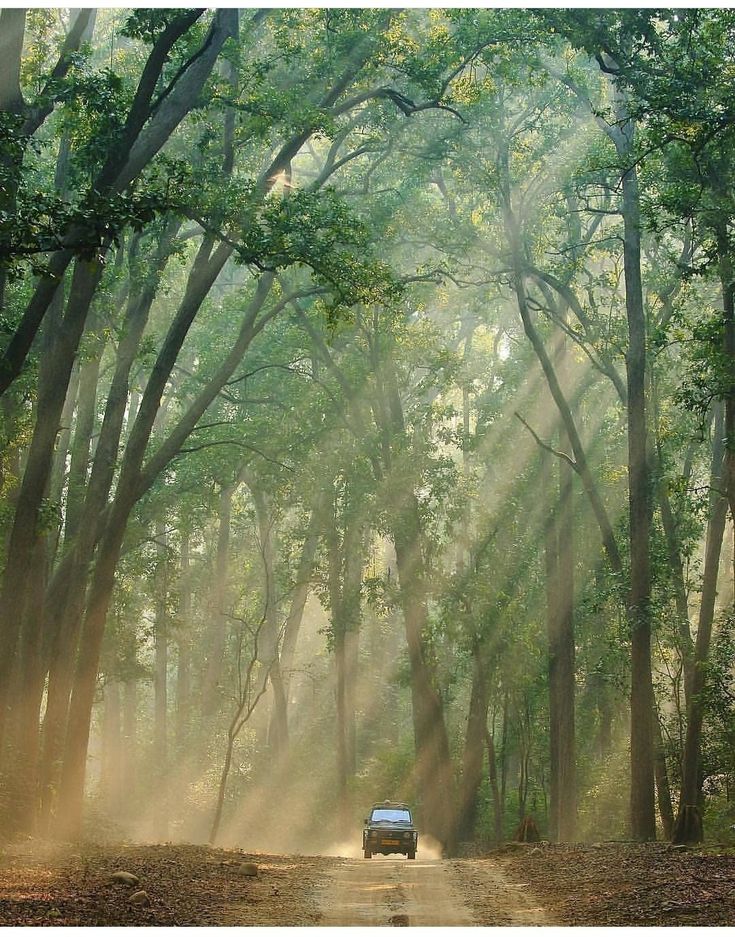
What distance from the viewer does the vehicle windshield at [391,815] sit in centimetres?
2538

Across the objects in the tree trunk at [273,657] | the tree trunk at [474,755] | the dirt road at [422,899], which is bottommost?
the dirt road at [422,899]

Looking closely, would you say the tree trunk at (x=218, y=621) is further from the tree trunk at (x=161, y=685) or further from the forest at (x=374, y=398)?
the tree trunk at (x=161, y=685)

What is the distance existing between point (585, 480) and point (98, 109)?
13634 millimetres

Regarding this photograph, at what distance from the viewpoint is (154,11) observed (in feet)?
48.5

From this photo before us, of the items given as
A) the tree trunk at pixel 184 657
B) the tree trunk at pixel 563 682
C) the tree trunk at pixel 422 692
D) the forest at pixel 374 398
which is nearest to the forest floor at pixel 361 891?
the forest at pixel 374 398

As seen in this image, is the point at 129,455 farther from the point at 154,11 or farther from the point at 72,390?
the point at 72,390

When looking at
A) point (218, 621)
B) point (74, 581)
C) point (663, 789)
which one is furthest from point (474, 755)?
point (74, 581)

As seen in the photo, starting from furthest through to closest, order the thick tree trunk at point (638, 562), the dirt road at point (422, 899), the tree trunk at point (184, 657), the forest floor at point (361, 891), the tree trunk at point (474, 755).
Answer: the tree trunk at point (184, 657)
the tree trunk at point (474, 755)
the thick tree trunk at point (638, 562)
the dirt road at point (422, 899)
the forest floor at point (361, 891)

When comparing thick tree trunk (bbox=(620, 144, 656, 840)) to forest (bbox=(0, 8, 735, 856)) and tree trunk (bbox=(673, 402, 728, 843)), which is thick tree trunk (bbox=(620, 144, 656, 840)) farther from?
tree trunk (bbox=(673, 402, 728, 843))

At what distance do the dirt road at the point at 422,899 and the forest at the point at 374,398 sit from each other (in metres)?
5.60

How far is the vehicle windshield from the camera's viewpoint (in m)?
25.4

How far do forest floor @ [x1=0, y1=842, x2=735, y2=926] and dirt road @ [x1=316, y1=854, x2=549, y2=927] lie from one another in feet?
0.05

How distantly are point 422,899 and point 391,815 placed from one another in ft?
45.1

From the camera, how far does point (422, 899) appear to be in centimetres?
1233
